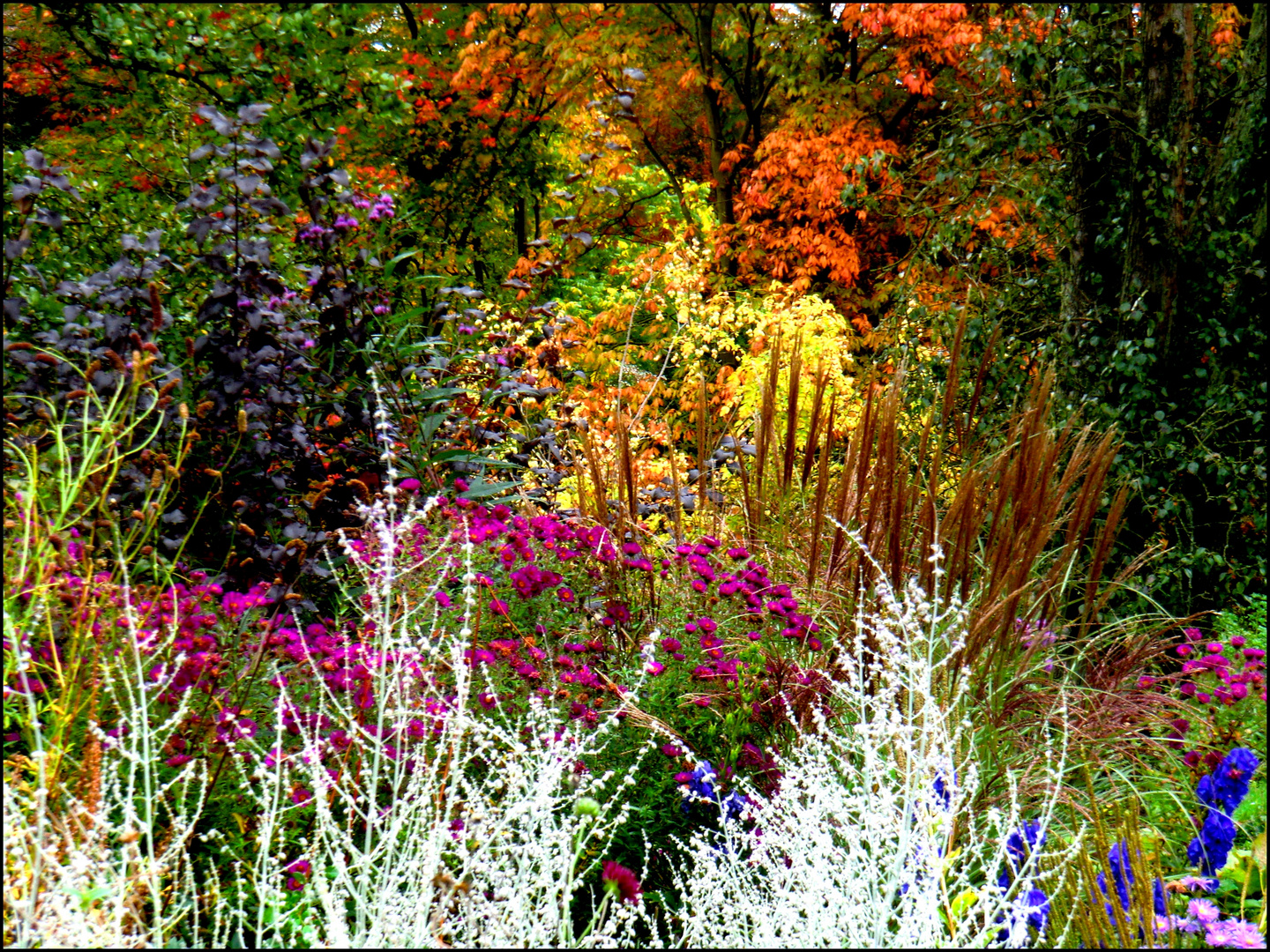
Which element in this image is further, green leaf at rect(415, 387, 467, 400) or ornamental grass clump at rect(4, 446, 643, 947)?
green leaf at rect(415, 387, 467, 400)

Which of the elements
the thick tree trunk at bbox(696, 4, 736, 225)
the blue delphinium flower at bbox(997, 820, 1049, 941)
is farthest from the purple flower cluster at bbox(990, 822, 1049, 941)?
the thick tree trunk at bbox(696, 4, 736, 225)

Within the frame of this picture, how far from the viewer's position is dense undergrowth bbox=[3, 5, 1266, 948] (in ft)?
5.96

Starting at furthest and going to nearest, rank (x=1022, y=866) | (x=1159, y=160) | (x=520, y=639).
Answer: (x=1159, y=160) < (x=520, y=639) < (x=1022, y=866)

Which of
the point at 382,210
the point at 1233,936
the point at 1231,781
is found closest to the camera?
the point at 1233,936

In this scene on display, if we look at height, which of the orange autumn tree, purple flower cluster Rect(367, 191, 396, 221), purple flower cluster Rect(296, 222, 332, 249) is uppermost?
the orange autumn tree

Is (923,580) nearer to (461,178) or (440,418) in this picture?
(440,418)

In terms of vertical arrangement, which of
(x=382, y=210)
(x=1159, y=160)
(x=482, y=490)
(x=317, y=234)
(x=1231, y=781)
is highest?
(x=1159, y=160)

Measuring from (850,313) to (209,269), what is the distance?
3678 mm

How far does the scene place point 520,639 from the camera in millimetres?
2936

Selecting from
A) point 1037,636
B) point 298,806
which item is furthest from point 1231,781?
point 298,806

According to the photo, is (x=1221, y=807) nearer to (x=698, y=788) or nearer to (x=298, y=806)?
(x=698, y=788)

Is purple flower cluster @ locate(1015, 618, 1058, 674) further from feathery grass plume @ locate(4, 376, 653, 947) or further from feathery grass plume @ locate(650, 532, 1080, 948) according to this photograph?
feathery grass plume @ locate(4, 376, 653, 947)

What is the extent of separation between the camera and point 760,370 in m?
5.48

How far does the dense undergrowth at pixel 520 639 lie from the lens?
1.82 metres
